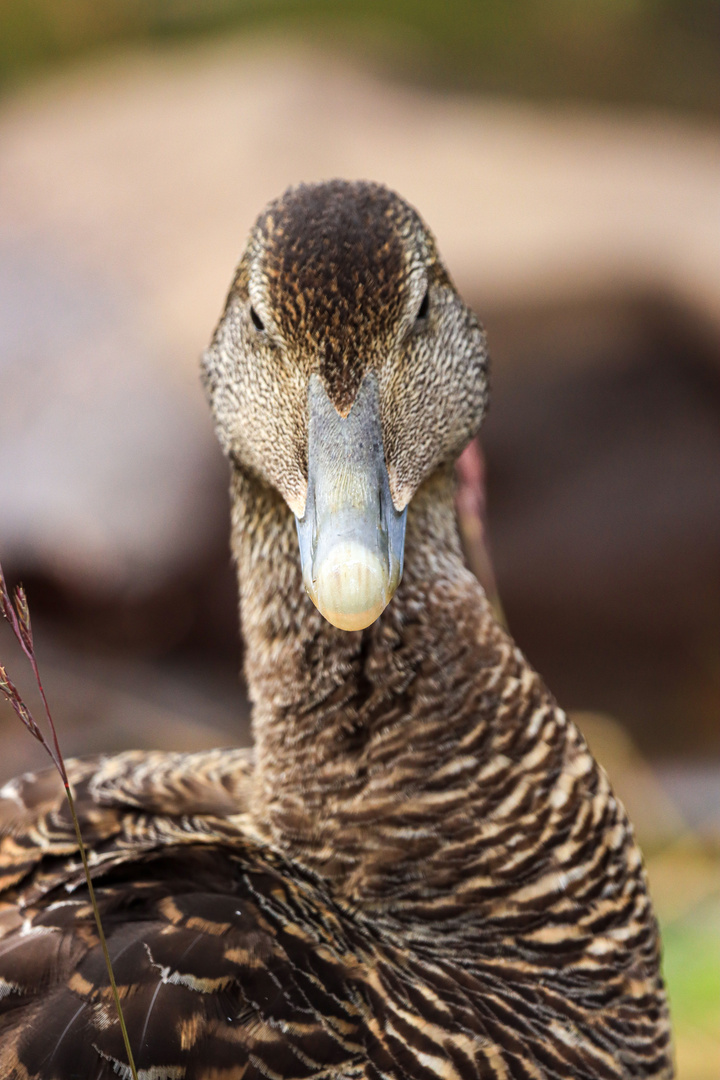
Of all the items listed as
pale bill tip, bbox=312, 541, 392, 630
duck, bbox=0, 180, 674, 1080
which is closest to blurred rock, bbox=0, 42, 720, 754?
duck, bbox=0, 180, 674, 1080

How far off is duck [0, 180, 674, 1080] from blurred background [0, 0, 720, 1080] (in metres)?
1.50

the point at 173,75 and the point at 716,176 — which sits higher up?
the point at 173,75

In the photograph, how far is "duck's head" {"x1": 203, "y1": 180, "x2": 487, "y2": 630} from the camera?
1.48 m

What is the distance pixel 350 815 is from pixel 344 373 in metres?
0.70

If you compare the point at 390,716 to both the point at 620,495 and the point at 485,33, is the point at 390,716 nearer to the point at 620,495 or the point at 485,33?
the point at 620,495

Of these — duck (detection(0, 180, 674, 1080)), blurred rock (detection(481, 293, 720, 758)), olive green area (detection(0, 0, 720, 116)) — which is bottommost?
duck (detection(0, 180, 674, 1080))

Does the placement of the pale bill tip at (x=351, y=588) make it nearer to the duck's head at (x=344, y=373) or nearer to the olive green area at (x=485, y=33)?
the duck's head at (x=344, y=373)

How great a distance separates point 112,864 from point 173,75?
614cm

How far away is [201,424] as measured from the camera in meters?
4.36

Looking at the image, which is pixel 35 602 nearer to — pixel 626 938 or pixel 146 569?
pixel 146 569

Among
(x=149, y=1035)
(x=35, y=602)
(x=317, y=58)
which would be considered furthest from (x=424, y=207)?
(x=149, y=1035)

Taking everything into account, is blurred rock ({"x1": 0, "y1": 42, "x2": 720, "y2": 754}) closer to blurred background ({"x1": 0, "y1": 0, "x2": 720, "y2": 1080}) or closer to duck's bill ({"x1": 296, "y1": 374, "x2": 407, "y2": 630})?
blurred background ({"x1": 0, "y1": 0, "x2": 720, "y2": 1080})

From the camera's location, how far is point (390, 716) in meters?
1.83

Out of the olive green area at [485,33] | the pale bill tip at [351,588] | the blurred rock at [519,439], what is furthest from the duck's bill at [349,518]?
the olive green area at [485,33]
